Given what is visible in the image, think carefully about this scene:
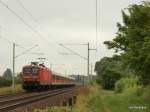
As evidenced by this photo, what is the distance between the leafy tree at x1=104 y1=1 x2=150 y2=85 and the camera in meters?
33.3

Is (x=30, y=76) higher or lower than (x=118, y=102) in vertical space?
higher

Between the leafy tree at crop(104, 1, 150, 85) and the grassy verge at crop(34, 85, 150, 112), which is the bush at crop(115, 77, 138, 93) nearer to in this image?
the grassy verge at crop(34, 85, 150, 112)

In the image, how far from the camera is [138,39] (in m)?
35.9

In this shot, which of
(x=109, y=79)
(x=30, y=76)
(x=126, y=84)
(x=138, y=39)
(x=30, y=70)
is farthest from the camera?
(x=109, y=79)

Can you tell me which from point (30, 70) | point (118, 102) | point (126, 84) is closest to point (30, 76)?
point (30, 70)

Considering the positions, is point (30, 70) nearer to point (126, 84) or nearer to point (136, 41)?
point (126, 84)

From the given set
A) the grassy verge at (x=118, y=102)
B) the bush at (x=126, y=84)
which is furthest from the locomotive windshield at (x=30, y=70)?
the grassy verge at (x=118, y=102)

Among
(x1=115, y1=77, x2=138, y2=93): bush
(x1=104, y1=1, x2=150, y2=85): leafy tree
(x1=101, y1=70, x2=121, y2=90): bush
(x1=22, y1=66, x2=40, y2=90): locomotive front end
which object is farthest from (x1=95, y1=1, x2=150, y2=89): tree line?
(x1=101, y1=70, x2=121, y2=90): bush

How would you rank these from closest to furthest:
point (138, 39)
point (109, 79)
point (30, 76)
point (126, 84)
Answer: point (138, 39) < point (126, 84) < point (30, 76) < point (109, 79)

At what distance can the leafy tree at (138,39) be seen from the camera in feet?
109

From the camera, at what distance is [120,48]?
41625mm

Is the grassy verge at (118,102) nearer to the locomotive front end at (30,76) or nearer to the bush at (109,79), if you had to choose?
the locomotive front end at (30,76)

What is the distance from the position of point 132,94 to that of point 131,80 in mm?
12421

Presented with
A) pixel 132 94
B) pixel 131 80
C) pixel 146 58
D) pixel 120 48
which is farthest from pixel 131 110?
pixel 131 80
